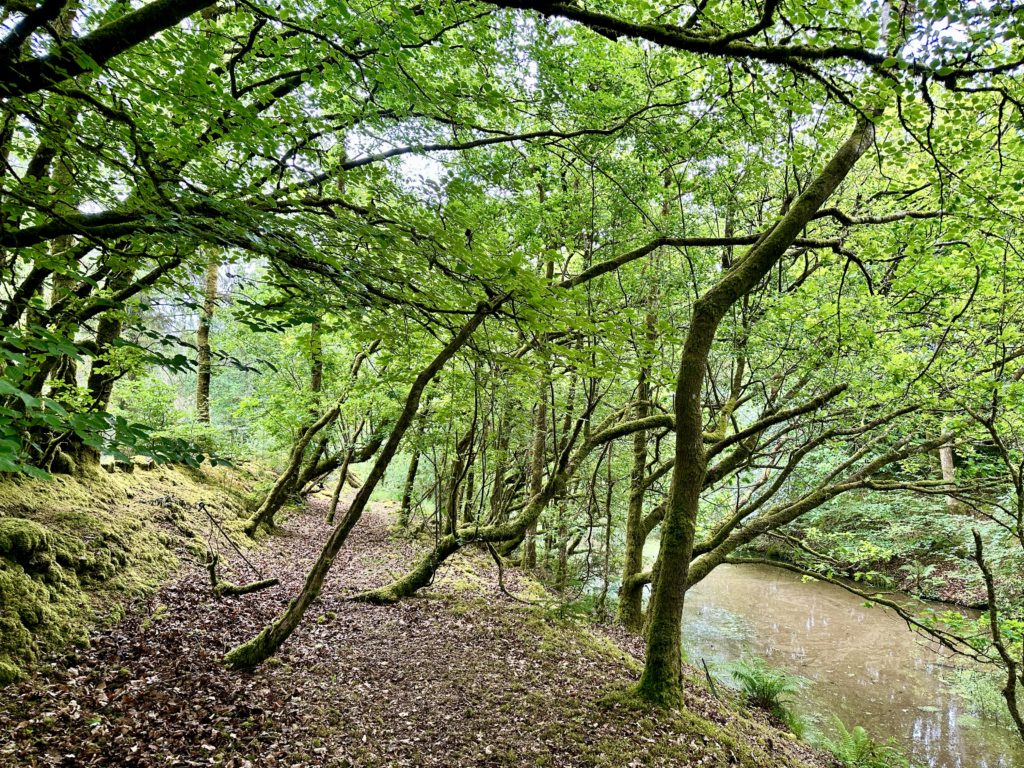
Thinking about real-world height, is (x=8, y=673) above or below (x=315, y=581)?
below

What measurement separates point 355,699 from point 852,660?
13.0m

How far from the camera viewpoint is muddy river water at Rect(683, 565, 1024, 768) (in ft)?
29.7

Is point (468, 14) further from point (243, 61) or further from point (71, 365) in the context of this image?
point (71, 365)

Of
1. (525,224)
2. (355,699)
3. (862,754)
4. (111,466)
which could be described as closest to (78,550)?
(111,466)

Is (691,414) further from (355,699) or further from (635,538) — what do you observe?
(635,538)

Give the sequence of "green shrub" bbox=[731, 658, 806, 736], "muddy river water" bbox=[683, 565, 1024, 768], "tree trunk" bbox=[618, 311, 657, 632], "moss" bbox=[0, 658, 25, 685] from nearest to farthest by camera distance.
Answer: "moss" bbox=[0, 658, 25, 685] → "green shrub" bbox=[731, 658, 806, 736] → "muddy river water" bbox=[683, 565, 1024, 768] → "tree trunk" bbox=[618, 311, 657, 632]

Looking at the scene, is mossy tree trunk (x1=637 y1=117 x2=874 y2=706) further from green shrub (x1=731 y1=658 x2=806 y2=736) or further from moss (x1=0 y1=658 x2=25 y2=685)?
moss (x1=0 y1=658 x2=25 y2=685)

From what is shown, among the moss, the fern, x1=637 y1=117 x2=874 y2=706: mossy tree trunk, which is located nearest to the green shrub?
the fern

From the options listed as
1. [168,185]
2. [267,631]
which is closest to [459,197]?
[168,185]

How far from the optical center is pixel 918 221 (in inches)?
229

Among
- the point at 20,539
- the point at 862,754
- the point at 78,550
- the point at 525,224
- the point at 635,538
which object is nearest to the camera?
the point at 20,539

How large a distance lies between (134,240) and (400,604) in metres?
6.64

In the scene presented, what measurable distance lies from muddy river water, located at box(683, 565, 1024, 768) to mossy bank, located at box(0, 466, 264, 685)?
30.0ft

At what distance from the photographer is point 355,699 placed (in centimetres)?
507
